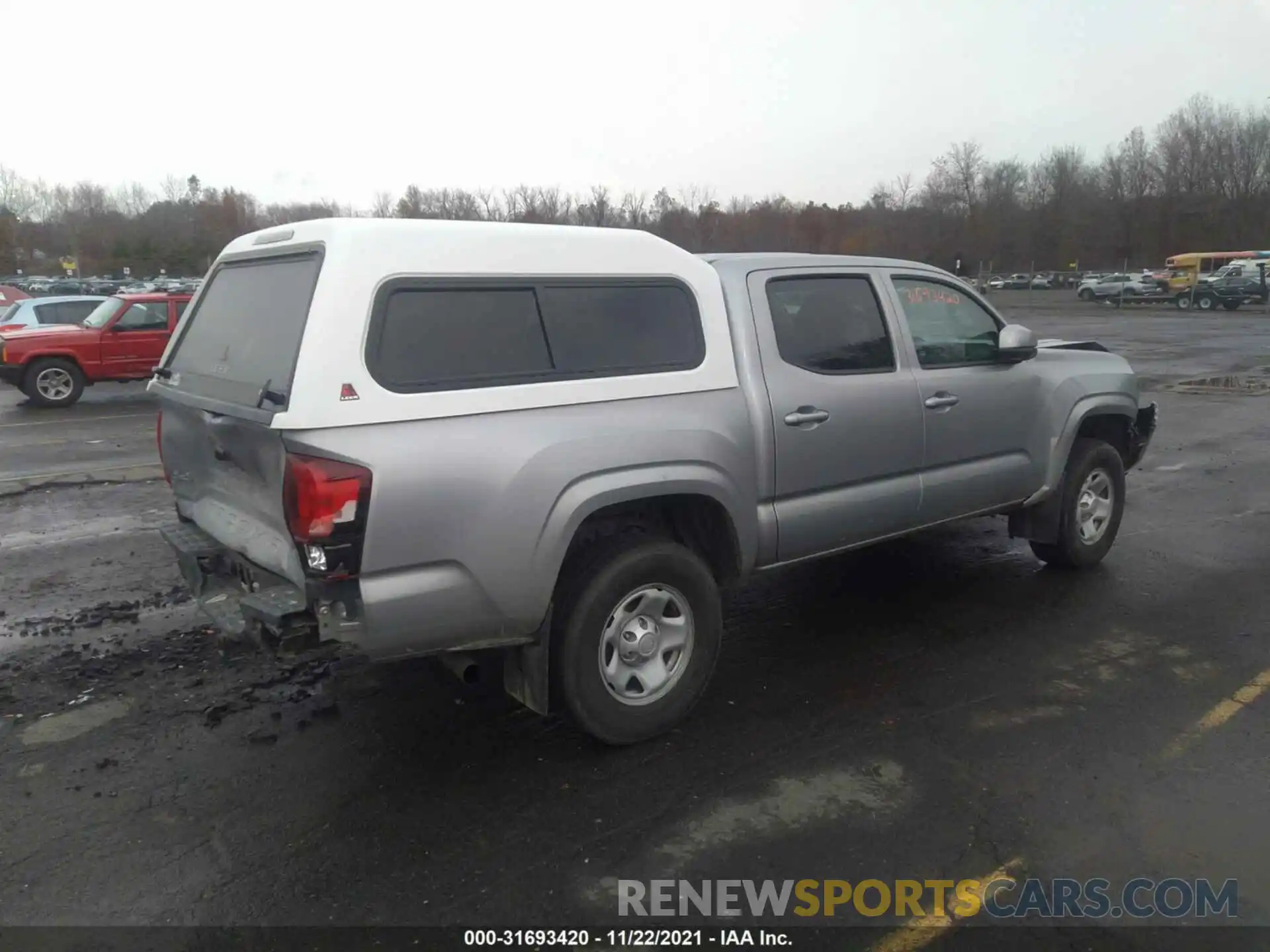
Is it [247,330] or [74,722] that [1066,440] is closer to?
[247,330]

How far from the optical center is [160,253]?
61.9 meters

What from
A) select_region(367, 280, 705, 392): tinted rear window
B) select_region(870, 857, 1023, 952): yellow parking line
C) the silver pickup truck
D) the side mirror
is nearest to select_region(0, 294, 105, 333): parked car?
the silver pickup truck

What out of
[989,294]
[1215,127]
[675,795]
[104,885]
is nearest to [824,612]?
Result: [675,795]

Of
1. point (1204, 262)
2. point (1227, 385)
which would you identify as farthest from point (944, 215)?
point (1227, 385)

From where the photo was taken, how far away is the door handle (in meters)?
4.26

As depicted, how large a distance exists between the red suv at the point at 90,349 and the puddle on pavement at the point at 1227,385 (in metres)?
16.7

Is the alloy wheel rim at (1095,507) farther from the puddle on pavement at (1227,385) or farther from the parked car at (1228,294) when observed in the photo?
the parked car at (1228,294)

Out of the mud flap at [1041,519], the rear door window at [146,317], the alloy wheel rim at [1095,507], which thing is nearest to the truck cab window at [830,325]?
the mud flap at [1041,519]

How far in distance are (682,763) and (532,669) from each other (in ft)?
2.39

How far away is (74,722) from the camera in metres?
4.13

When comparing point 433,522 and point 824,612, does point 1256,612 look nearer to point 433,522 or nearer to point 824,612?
point 824,612

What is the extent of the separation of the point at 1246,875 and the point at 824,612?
102 inches

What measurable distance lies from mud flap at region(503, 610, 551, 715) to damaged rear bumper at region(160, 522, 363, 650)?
0.71 meters

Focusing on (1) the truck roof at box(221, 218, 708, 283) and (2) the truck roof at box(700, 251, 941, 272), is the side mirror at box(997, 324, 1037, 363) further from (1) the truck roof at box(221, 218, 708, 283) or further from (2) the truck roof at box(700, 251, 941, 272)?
(1) the truck roof at box(221, 218, 708, 283)
